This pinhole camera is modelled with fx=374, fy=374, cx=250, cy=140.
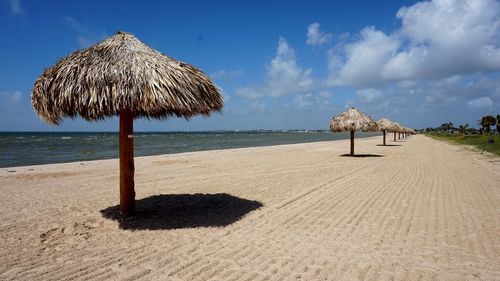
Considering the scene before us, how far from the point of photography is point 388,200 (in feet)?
25.7

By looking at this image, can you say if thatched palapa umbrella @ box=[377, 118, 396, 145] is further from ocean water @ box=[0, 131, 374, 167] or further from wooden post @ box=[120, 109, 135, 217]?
wooden post @ box=[120, 109, 135, 217]

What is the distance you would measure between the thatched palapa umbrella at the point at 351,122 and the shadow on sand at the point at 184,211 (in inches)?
484

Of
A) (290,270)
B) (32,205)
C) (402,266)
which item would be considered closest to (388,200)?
(402,266)

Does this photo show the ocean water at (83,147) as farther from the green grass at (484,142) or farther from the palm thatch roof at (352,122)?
the green grass at (484,142)

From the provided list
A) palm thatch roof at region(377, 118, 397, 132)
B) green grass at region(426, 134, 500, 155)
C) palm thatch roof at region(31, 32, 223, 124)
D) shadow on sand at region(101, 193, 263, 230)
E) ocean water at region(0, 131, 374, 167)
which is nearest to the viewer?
palm thatch roof at region(31, 32, 223, 124)

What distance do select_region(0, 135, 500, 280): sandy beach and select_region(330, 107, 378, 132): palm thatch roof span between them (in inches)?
363

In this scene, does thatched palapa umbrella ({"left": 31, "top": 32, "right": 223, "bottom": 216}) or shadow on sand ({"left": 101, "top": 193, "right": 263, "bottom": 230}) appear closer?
thatched palapa umbrella ({"left": 31, "top": 32, "right": 223, "bottom": 216})

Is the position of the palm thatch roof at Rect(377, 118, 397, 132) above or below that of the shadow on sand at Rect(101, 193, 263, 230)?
above

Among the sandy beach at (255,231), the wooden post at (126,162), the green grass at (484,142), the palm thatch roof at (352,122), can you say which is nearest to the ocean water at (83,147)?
the sandy beach at (255,231)

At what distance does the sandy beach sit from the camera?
13.6 feet

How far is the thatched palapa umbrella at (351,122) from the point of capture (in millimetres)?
19297

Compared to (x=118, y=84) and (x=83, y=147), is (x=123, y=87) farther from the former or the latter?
(x=83, y=147)

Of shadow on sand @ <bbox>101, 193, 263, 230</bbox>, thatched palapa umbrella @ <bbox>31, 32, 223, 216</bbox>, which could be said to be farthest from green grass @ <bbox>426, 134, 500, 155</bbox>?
thatched palapa umbrella @ <bbox>31, 32, 223, 216</bbox>

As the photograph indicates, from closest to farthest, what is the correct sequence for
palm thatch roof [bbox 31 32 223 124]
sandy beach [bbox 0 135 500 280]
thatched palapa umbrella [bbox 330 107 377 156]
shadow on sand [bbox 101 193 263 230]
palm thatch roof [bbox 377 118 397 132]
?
sandy beach [bbox 0 135 500 280] < palm thatch roof [bbox 31 32 223 124] < shadow on sand [bbox 101 193 263 230] < thatched palapa umbrella [bbox 330 107 377 156] < palm thatch roof [bbox 377 118 397 132]
